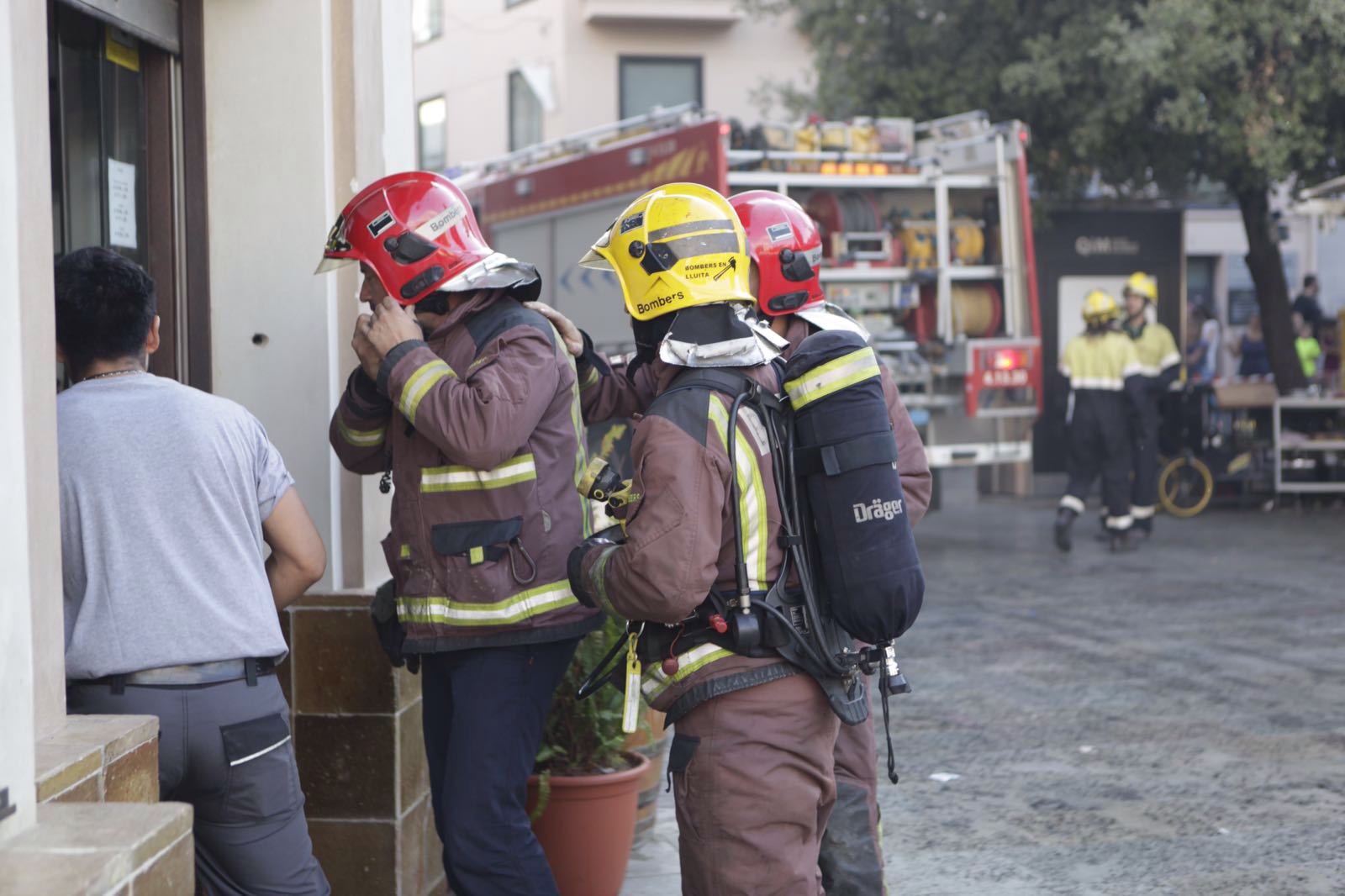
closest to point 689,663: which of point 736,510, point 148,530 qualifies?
point 736,510

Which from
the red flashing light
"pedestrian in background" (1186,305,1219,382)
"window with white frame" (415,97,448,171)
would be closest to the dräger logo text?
the red flashing light

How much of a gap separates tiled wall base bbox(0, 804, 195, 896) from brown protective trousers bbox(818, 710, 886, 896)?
1768 millimetres

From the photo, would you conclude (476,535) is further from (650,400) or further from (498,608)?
(650,400)

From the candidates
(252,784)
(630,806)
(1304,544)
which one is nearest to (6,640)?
(252,784)

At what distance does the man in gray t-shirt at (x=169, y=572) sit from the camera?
293 centimetres

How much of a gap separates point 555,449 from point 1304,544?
10.3 metres

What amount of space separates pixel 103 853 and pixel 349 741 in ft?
6.67

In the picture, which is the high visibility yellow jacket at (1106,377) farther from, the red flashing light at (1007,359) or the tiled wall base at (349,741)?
the tiled wall base at (349,741)

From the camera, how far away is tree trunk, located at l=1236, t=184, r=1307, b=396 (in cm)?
1570

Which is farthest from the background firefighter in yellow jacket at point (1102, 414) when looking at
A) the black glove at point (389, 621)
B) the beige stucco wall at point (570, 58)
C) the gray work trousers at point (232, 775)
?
the beige stucco wall at point (570, 58)

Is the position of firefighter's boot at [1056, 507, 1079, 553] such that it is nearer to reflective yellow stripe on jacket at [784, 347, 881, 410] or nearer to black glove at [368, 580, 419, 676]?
black glove at [368, 580, 419, 676]

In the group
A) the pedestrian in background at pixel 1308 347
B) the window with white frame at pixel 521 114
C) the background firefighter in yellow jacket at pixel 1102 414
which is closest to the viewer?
the background firefighter in yellow jacket at pixel 1102 414

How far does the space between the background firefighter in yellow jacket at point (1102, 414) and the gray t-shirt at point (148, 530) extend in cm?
975

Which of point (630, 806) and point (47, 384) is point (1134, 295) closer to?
point (630, 806)
